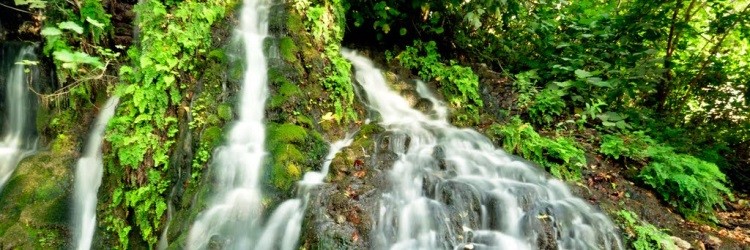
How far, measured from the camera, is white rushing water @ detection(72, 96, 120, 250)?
4812mm

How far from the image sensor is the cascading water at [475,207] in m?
4.05

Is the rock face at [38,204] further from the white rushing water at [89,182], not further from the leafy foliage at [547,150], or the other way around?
the leafy foliage at [547,150]

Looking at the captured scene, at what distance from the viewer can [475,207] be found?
14.1 ft

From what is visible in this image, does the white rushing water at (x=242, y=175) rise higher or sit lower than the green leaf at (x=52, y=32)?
lower

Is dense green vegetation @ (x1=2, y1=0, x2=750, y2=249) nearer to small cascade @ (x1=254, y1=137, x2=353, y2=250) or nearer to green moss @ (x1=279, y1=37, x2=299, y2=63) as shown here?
green moss @ (x1=279, y1=37, x2=299, y2=63)

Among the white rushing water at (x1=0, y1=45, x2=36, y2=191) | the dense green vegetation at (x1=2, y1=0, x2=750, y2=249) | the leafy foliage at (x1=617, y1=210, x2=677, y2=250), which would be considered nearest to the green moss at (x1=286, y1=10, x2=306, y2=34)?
the dense green vegetation at (x1=2, y1=0, x2=750, y2=249)

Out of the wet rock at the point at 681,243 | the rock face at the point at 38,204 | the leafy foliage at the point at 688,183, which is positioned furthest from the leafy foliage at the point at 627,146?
the rock face at the point at 38,204

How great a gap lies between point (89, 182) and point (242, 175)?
87.2 inches

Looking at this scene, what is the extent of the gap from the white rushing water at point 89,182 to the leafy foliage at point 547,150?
5320 millimetres

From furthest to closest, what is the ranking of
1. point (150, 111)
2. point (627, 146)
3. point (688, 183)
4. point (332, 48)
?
point (332, 48)
point (627, 146)
point (688, 183)
point (150, 111)

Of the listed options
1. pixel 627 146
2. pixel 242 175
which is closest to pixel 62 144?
pixel 242 175

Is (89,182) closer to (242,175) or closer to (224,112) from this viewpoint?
(224,112)

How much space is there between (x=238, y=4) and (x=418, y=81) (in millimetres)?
3552

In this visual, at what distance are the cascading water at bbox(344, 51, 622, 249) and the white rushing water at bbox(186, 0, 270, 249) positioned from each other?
133 centimetres
